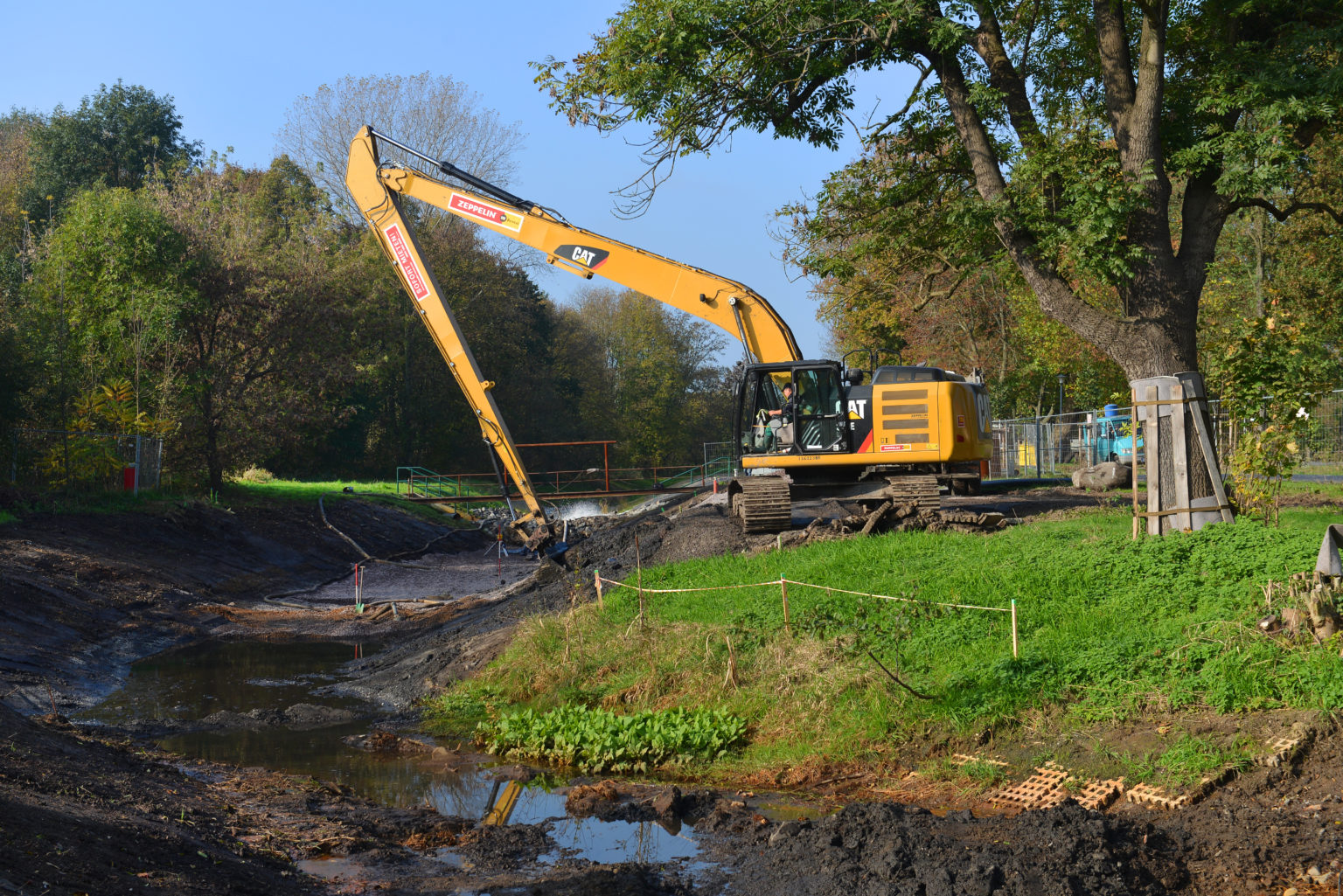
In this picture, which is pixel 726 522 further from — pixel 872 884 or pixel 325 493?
pixel 325 493

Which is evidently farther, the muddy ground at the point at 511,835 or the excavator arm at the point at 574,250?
the excavator arm at the point at 574,250

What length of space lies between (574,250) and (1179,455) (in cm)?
1044

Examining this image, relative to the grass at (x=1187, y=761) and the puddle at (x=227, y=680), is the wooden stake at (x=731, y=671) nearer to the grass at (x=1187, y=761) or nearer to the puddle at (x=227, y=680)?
the grass at (x=1187, y=761)

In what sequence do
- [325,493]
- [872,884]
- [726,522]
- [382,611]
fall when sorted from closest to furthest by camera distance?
[872,884], [726,522], [382,611], [325,493]

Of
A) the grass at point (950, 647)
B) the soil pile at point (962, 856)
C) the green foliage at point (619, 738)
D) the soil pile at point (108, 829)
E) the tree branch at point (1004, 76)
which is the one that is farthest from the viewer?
the tree branch at point (1004, 76)

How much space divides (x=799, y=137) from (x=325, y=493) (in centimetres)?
2124

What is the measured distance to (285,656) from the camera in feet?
50.3

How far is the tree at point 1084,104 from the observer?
12281mm

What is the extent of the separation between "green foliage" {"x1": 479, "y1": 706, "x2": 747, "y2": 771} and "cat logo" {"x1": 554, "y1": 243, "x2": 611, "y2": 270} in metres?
9.16

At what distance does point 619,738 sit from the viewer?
9234 millimetres

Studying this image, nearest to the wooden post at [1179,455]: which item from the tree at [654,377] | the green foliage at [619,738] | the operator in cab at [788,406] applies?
the green foliage at [619,738]

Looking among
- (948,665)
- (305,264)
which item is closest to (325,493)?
(305,264)

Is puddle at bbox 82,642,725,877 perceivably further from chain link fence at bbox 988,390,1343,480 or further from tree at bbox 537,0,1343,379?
chain link fence at bbox 988,390,1343,480

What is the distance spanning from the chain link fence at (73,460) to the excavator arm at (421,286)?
8547 mm
